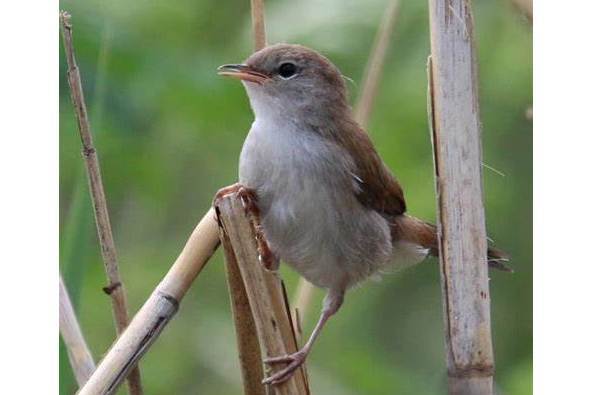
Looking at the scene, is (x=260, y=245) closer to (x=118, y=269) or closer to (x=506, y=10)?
(x=118, y=269)

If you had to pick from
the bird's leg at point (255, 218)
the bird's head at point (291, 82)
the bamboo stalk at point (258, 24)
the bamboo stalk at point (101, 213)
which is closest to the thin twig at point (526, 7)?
the bird's head at point (291, 82)

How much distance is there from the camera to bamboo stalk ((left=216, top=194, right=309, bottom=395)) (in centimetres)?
169

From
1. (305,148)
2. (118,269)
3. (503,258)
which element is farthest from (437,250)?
(118,269)

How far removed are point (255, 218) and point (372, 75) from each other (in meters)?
0.36

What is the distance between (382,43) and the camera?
1.95 m

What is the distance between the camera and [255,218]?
1867 millimetres

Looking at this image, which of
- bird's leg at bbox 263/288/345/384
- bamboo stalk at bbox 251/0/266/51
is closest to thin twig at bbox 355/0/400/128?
bamboo stalk at bbox 251/0/266/51

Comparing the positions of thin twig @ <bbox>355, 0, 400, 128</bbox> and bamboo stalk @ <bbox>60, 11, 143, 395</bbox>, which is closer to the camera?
bamboo stalk @ <bbox>60, 11, 143, 395</bbox>

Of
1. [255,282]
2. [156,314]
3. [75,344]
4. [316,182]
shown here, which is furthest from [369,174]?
[75,344]

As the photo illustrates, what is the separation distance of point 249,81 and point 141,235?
39 cm

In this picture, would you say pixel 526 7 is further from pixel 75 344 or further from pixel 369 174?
pixel 75 344

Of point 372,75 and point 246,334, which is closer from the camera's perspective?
point 246,334

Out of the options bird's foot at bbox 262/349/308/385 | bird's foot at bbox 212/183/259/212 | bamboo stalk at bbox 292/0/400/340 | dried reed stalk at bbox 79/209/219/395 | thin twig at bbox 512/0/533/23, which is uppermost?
thin twig at bbox 512/0/533/23

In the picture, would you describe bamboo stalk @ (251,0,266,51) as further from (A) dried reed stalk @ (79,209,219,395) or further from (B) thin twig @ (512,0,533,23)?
(B) thin twig @ (512,0,533,23)
